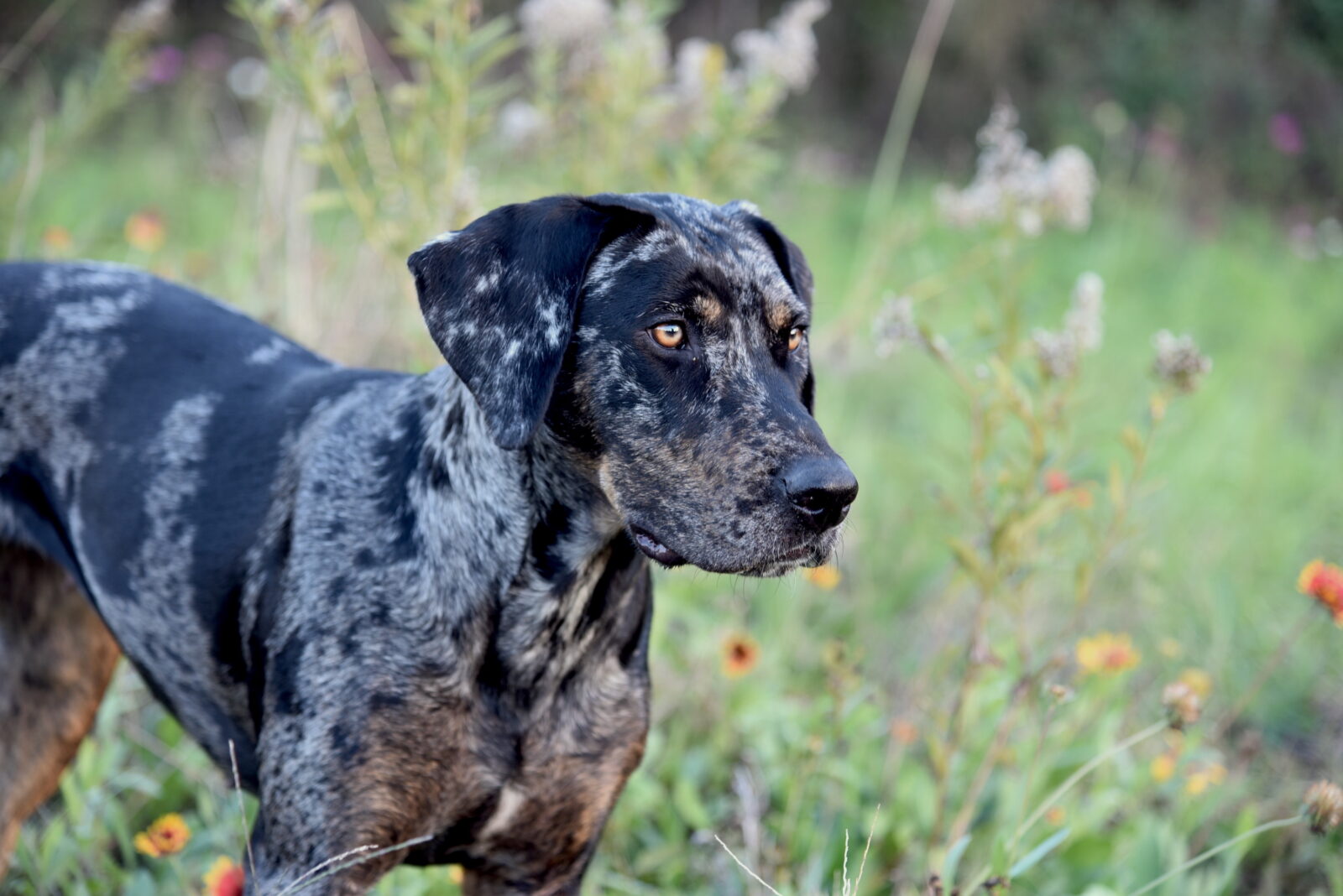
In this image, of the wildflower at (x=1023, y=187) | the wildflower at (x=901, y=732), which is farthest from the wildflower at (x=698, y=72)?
the wildflower at (x=901, y=732)

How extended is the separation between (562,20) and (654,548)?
2390mm

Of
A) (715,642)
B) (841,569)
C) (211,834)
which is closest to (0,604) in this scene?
(211,834)

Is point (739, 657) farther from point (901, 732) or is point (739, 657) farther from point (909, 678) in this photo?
point (909, 678)

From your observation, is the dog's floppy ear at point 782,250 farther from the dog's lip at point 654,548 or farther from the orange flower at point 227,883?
the orange flower at point 227,883

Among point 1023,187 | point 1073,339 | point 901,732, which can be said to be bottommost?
point 901,732

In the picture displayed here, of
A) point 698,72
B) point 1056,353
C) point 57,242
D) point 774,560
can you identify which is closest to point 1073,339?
point 1056,353

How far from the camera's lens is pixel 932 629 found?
4.36m

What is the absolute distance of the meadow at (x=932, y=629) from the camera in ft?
10.3

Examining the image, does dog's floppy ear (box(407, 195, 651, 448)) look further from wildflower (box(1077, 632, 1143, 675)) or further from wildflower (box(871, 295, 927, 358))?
wildflower (box(1077, 632, 1143, 675))

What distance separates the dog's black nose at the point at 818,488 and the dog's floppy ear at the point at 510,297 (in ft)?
1.60

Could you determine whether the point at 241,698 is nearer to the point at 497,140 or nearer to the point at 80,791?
the point at 80,791

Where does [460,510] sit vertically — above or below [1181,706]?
above

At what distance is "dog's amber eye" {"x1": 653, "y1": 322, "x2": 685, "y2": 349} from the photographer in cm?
235

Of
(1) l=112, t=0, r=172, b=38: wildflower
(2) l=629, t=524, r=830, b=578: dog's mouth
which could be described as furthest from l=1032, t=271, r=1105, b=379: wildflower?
(1) l=112, t=0, r=172, b=38: wildflower
